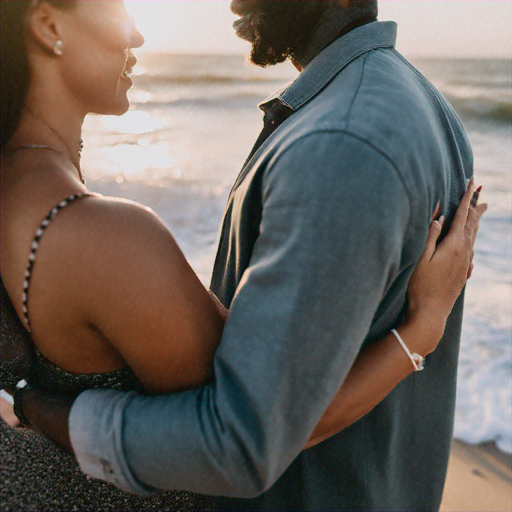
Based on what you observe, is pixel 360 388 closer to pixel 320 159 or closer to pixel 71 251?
pixel 320 159

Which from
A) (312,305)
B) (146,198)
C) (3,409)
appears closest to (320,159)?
(312,305)

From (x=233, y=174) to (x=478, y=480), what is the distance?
7939 millimetres

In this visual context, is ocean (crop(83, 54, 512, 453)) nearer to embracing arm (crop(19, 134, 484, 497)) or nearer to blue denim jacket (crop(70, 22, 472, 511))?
blue denim jacket (crop(70, 22, 472, 511))

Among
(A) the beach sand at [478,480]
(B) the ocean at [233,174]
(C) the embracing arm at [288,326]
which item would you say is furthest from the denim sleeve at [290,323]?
(A) the beach sand at [478,480]

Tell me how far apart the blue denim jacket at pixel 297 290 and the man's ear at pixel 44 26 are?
2.03 ft

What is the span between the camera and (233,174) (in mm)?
10195

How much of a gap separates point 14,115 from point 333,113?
2.65ft

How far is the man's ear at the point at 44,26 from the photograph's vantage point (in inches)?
49.9

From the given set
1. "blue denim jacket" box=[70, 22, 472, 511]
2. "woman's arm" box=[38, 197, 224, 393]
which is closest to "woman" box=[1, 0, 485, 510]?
"woman's arm" box=[38, 197, 224, 393]

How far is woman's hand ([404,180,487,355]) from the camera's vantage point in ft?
4.27

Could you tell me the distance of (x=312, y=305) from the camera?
3.12 feet

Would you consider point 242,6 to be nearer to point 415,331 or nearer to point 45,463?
point 415,331

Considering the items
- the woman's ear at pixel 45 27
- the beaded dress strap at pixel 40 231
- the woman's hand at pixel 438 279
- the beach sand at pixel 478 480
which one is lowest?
the beach sand at pixel 478 480

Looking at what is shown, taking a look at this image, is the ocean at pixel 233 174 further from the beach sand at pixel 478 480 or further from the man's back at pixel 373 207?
the man's back at pixel 373 207
